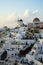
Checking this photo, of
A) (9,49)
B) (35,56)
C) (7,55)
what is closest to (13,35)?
(9,49)

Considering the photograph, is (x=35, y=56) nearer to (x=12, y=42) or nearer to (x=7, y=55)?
(x=7, y=55)

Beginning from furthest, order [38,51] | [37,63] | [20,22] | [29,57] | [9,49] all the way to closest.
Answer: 1. [20,22]
2. [9,49]
3. [38,51]
4. [29,57]
5. [37,63]

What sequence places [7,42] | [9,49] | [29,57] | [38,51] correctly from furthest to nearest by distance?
1. [7,42]
2. [9,49]
3. [38,51]
4. [29,57]

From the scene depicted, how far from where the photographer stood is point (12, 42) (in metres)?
27.2

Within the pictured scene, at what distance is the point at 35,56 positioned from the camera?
68.2ft

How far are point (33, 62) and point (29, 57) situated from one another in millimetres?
1010

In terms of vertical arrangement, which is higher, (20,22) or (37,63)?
(20,22)

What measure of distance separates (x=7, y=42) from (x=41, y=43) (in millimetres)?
4707

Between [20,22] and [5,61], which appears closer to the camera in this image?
[5,61]

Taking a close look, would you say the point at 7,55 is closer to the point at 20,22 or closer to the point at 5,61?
the point at 5,61

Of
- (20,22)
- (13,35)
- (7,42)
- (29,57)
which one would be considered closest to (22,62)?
(29,57)

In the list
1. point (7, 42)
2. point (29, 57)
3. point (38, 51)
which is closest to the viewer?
point (29, 57)

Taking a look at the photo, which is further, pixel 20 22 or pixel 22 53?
pixel 20 22

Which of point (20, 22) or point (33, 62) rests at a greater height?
point (20, 22)
